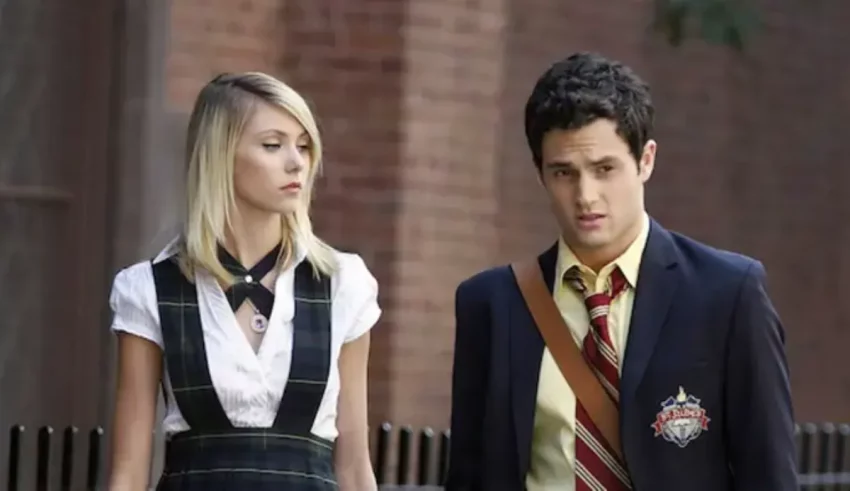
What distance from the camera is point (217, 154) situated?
407 cm

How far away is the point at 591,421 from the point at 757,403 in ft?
1.18

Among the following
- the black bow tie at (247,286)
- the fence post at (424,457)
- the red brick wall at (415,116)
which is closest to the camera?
the black bow tie at (247,286)

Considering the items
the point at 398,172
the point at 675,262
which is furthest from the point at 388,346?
the point at 675,262

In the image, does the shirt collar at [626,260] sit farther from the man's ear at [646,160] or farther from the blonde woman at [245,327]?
the blonde woman at [245,327]

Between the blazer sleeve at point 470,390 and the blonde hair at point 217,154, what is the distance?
372 millimetres

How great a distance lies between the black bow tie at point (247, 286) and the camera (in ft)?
13.4

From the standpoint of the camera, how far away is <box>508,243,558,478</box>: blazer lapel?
388 cm

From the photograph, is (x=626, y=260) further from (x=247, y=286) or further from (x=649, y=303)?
(x=247, y=286)

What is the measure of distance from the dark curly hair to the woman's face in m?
0.57

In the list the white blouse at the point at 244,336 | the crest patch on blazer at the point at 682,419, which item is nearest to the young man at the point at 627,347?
the crest patch on blazer at the point at 682,419

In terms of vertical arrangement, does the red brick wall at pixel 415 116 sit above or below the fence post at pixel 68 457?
above

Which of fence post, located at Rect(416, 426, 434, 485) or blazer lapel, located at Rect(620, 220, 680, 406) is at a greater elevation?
blazer lapel, located at Rect(620, 220, 680, 406)

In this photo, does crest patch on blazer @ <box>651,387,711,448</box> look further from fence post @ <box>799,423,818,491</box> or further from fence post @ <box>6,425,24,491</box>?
fence post @ <box>799,423,818,491</box>

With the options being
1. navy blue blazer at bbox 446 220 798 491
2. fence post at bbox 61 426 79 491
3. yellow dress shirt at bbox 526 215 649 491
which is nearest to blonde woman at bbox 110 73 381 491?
navy blue blazer at bbox 446 220 798 491
